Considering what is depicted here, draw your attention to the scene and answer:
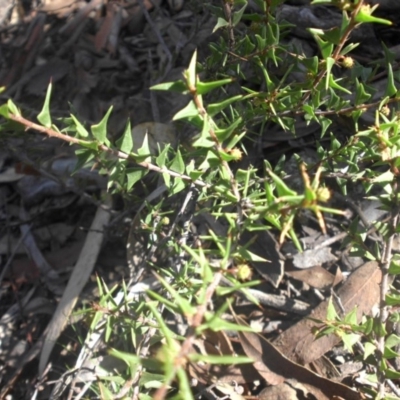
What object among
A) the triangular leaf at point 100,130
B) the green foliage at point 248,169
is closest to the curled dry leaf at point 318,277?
the green foliage at point 248,169

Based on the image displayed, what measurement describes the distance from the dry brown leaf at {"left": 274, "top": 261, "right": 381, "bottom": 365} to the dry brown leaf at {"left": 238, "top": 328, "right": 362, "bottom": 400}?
0.17ft

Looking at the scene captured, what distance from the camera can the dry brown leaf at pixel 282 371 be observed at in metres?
1.99

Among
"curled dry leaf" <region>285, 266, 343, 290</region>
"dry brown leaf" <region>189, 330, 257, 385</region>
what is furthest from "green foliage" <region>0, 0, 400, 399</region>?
"curled dry leaf" <region>285, 266, 343, 290</region>

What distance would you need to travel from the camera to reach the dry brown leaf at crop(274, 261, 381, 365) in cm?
→ 210

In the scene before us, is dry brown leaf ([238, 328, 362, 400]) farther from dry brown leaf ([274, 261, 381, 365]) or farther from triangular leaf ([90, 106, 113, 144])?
triangular leaf ([90, 106, 113, 144])

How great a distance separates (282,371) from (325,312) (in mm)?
282

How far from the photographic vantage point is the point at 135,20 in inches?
138

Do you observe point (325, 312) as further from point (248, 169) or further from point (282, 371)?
point (248, 169)

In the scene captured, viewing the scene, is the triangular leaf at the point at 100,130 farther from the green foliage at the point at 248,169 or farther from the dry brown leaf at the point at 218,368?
the dry brown leaf at the point at 218,368

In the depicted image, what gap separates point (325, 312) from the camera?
216 cm

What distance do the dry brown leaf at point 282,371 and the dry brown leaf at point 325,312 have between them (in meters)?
0.05

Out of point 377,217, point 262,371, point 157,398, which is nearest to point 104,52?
point 377,217

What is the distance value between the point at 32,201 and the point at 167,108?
2.84 feet

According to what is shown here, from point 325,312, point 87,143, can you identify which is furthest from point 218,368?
point 87,143
